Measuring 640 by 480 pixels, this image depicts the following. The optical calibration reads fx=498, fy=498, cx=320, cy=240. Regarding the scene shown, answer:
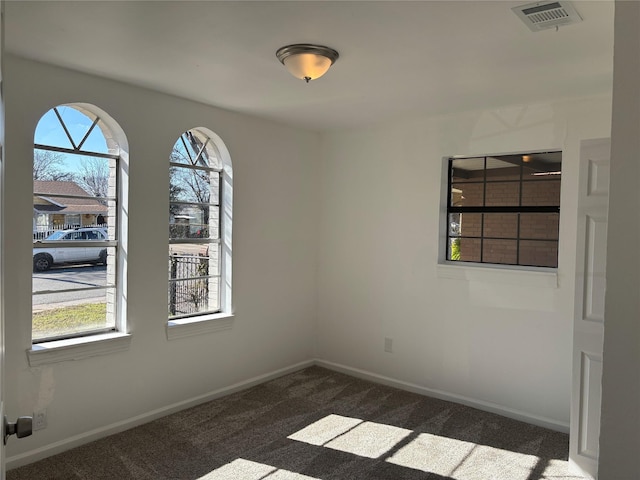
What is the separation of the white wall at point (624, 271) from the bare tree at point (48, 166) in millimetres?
3232

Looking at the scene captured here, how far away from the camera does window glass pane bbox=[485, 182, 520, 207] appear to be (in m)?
4.02

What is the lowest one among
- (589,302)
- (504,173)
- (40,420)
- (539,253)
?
(40,420)

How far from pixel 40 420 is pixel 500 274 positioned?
3.37 metres

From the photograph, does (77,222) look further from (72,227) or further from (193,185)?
(193,185)

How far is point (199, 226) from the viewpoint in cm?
412

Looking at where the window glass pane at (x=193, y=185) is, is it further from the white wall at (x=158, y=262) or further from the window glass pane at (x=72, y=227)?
the window glass pane at (x=72, y=227)

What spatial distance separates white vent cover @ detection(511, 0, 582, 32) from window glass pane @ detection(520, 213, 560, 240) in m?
1.88

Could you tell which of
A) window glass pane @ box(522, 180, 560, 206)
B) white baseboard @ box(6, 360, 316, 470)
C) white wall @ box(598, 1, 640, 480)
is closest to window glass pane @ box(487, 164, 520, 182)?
window glass pane @ box(522, 180, 560, 206)

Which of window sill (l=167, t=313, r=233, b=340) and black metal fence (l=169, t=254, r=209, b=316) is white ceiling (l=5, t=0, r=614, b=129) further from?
window sill (l=167, t=313, r=233, b=340)

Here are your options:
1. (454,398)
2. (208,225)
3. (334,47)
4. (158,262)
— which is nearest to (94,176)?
(158,262)

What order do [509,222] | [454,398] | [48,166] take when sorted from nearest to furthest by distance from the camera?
[48,166]
[509,222]
[454,398]

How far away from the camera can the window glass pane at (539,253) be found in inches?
151

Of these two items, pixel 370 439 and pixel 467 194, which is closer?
pixel 370 439

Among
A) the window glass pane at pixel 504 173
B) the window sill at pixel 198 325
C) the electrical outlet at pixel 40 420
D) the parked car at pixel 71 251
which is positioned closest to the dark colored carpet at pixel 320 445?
the electrical outlet at pixel 40 420
